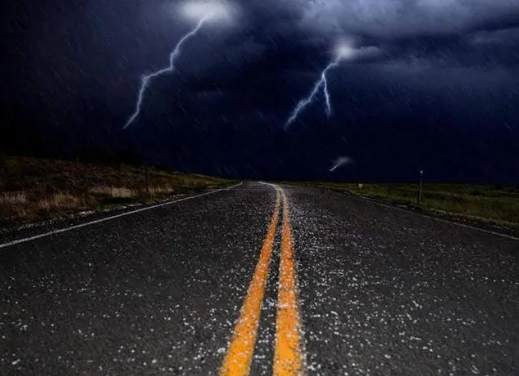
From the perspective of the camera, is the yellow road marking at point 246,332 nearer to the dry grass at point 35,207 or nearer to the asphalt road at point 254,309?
the asphalt road at point 254,309

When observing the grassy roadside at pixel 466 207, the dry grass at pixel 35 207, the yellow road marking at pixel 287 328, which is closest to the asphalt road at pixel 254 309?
the yellow road marking at pixel 287 328

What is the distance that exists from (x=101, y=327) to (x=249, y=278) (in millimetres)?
1487

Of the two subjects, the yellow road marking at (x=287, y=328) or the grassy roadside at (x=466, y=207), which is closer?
the yellow road marking at (x=287, y=328)

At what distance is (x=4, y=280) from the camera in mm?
3658

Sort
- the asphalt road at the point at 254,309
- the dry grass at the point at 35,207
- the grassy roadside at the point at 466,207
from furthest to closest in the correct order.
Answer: the grassy roadside at the point at 466,207 < the dry grass at the point at 35,207 < the asphalt road at the point at 254,309

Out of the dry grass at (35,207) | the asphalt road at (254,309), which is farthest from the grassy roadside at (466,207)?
the dry grass at (35,207)

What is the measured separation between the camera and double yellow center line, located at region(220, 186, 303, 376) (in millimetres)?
2014

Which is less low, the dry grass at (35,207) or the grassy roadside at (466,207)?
the dry grass at (35,207)

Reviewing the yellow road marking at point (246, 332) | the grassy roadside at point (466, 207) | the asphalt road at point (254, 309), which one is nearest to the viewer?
the yellow road marking at point (246, 332)

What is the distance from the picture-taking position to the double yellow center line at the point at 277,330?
6.61 ft

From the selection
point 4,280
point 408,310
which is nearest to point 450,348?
point 408,310

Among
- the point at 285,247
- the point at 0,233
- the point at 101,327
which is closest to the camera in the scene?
the point at 101,327

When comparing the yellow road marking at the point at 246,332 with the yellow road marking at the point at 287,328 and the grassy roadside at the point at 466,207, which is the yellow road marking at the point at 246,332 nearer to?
the yellow road marking at the point at 287,328

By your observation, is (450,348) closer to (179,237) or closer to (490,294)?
(490,294)
